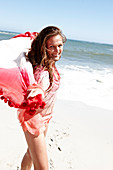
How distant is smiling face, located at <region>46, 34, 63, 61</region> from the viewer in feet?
6.19

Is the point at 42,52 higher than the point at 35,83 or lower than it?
higher

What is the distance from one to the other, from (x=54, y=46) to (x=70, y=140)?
1.98 m

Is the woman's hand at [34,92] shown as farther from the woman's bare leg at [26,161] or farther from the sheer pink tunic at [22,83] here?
the woman's bare leg at [26,161]

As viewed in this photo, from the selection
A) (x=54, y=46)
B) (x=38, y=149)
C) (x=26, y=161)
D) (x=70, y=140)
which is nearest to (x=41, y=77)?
(x=54, y=46)

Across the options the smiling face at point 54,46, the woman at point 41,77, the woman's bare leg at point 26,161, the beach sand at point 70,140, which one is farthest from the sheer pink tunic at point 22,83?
the beach sand at point 70,140

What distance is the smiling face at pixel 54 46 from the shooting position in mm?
1887

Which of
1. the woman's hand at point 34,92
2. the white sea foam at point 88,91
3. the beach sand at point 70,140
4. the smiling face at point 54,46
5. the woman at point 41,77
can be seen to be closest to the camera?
the woman's hand at point 34,92

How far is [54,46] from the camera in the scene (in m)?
1.91

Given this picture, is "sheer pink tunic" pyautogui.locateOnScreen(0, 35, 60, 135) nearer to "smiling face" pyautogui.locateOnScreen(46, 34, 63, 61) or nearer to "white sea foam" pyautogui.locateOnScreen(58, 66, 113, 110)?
"smiling face" pyautogui.locateOnScreen(46, 34, 63, 61)

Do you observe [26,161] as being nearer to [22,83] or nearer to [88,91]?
[22,83]

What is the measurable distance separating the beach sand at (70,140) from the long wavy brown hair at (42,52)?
5.29 feet

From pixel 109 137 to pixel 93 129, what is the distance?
0.32m

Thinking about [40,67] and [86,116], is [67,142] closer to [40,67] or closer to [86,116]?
[86,116]

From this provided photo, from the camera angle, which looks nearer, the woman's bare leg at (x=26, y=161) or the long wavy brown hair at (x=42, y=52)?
the long wavy brown hair at (x=42, y=52)
